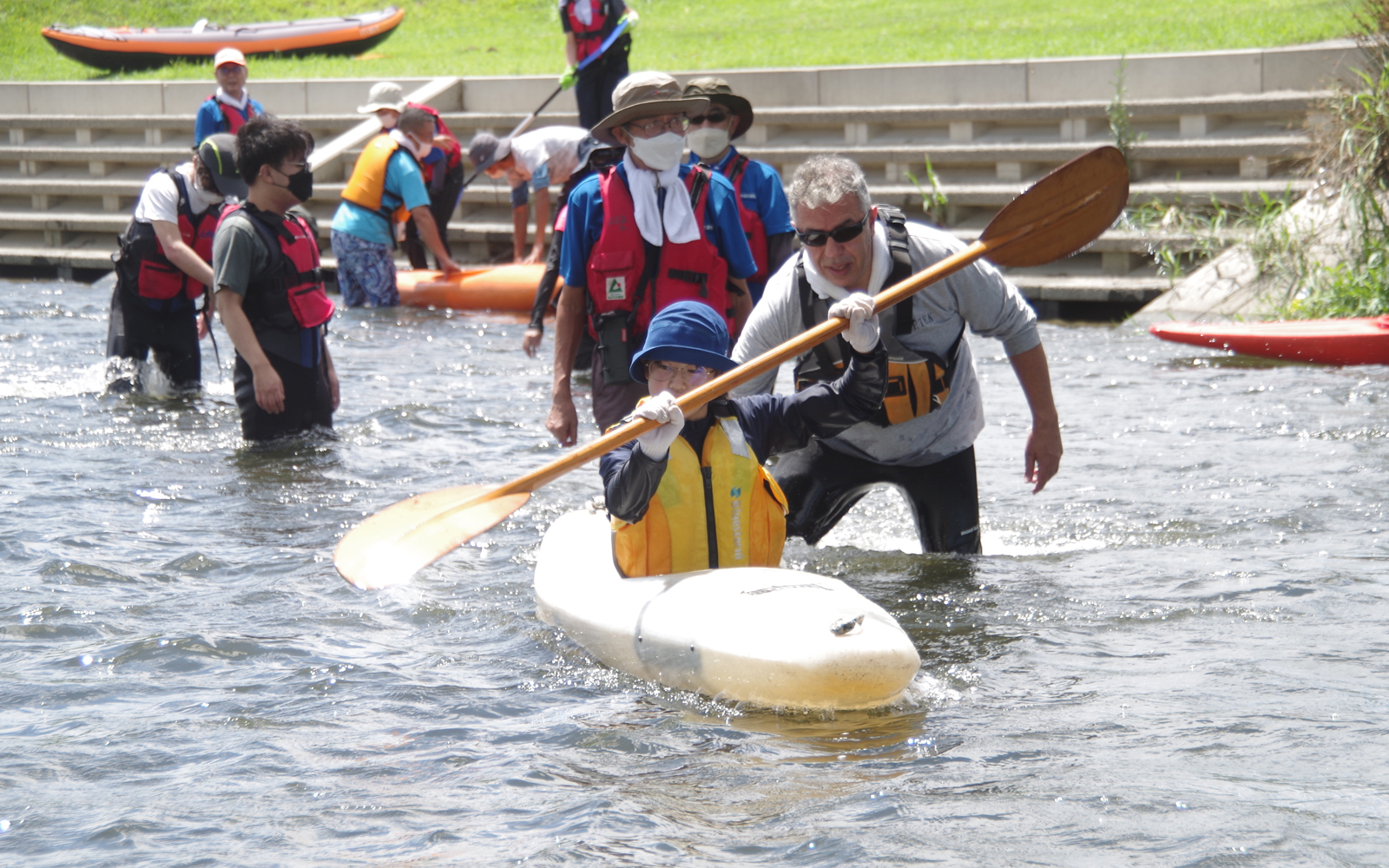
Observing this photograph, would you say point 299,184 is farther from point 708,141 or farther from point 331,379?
point 708,141

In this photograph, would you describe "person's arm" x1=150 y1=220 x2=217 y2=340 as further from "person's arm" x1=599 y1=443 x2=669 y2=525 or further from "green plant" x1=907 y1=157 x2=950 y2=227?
"green plant" x1=907 y1=157 x2=950 y2=227

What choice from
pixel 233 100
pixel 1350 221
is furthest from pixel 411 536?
pixel 1350 221

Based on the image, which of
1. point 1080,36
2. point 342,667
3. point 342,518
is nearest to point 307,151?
point 342,518

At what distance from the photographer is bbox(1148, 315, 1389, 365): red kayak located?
8461 millimetres

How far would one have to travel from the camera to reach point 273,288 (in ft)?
20.3

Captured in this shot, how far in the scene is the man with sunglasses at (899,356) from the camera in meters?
4.15

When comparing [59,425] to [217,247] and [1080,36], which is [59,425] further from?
[1080,36]

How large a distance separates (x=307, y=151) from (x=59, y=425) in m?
2.73

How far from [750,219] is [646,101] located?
1.73 m

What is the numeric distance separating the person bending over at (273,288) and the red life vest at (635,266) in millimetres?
1604

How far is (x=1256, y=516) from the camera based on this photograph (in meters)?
5.75

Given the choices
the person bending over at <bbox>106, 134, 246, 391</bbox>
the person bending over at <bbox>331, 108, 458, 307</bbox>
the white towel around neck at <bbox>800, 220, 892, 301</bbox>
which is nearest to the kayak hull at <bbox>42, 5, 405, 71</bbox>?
the person bending over at <bbox>331, 108, 458, 307</bbox>

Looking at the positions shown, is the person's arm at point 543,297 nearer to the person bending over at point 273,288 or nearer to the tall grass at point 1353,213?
the person bending over at point 273,288

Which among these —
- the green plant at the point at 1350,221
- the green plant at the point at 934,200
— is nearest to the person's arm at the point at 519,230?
the green plant at the point at 934,200
